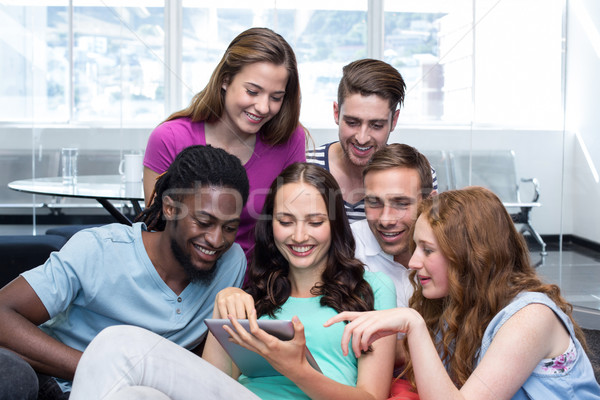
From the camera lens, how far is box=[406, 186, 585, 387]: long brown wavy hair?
4.97 ft

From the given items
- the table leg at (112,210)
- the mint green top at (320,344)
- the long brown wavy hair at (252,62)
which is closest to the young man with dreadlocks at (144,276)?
the mint green top at (320,344)

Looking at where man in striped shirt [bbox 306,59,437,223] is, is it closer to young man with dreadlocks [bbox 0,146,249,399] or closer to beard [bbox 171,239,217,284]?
young man with dreadlocks [bbox 0,146,249,399]

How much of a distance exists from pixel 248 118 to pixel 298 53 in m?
4.37

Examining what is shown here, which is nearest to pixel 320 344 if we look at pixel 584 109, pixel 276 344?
pixel 276 344

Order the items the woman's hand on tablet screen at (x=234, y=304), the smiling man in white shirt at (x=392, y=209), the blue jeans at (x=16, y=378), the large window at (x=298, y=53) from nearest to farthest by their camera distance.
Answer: the blue jeans at (x=16, y=378), the woman's hand on tablet screen at (x=234, y=304), the smiling man in white shirt at (x=392, y=209), the large window at (x=298, y=53)

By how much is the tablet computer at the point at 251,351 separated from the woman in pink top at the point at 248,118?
0.56 meters

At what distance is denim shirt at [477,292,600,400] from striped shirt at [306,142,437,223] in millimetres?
842

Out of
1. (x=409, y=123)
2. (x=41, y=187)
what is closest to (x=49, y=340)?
(x=41, y=187)

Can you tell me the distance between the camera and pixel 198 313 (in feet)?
5.69

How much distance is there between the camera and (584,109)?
396cm

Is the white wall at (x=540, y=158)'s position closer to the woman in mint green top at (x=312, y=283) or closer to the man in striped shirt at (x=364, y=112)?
the man in striped shirt at (x=364, y=112)

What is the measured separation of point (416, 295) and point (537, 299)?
39 centimetres

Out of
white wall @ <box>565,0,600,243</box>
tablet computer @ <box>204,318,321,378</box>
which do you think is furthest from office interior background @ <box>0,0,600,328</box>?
tablet computer @ <box>204,318,321,378</box>

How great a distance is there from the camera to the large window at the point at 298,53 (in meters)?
4.42
